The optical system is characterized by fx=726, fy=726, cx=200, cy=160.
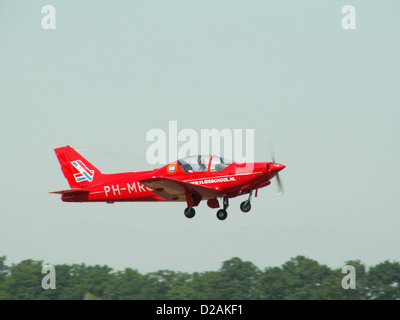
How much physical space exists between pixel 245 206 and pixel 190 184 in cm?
238

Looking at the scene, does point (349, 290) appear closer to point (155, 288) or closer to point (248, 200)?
point (155, 288)

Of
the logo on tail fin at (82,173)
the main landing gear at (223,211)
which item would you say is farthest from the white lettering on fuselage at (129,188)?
the main landing gear at (223,211)

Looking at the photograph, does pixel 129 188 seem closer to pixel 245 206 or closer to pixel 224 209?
pixel 224 209

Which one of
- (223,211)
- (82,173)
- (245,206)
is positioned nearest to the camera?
(245,206)

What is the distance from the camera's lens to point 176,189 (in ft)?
96.3

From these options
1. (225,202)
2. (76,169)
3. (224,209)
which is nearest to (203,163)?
(225,202)

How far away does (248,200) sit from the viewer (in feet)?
95.7

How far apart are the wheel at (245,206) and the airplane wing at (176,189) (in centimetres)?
108

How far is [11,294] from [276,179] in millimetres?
42905

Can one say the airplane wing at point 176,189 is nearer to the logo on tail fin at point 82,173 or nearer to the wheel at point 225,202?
the wheel at point 225,202

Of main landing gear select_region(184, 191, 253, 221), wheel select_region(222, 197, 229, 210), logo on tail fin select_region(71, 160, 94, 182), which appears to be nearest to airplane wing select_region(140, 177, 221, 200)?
wheel select_region(222, 197, 229, 210)

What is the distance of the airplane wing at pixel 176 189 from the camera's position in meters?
28.5

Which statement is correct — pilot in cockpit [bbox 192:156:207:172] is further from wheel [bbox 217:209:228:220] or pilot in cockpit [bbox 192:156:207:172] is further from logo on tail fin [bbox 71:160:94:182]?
logo on tail fin [bbox 71:160:94:182]
